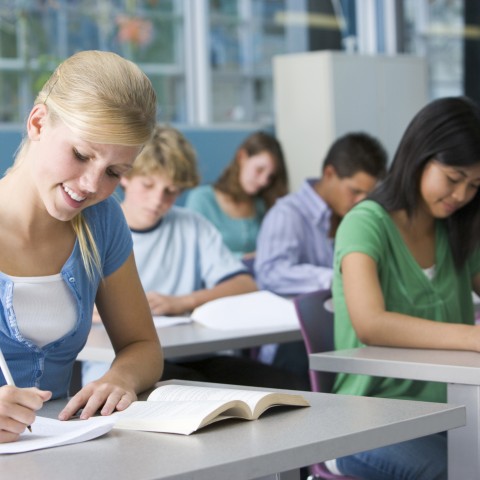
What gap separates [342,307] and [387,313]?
0.59 ft

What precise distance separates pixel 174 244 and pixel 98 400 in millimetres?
2010

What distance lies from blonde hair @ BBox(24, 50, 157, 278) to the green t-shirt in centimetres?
84

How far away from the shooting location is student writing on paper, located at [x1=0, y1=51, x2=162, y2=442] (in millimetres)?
1745

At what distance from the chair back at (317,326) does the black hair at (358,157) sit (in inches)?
72.3

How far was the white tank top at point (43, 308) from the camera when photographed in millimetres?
1878

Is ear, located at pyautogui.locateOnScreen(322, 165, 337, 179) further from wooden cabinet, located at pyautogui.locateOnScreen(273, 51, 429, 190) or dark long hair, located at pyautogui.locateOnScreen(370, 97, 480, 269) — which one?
wooden cabinet, located at pyautogui.locateOnScreen(273, 51, 429, 190)

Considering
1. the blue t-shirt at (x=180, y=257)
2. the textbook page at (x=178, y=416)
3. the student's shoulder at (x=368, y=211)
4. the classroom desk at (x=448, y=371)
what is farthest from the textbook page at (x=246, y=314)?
the textbook page at (x=178, y=416)

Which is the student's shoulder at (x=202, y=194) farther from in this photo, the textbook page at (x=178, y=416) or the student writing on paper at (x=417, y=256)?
the textbook page at (x=178, y=416)

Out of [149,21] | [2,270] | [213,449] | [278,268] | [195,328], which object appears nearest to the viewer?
[213,449]

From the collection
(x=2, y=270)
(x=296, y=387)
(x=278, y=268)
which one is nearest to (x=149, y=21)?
(x=278, y=268)

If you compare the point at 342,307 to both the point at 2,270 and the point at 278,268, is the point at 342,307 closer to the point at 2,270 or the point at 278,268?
the point at 2,270

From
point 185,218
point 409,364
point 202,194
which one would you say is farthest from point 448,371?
point 202,194

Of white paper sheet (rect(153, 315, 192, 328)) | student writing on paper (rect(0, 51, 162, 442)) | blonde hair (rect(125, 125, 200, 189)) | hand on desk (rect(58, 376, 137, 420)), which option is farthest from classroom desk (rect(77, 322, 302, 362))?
hand on desk (rect(58, 376, 137, 420))

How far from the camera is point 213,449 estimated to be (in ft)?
4.71
